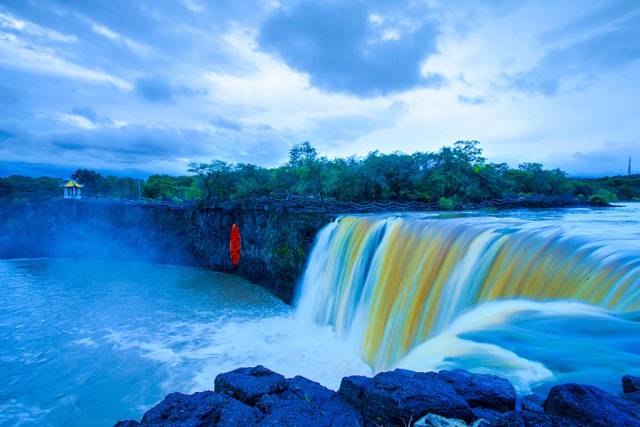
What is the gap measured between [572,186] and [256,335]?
34.3m

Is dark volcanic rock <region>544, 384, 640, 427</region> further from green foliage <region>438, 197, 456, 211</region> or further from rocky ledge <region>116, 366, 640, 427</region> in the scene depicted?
green foliage <region>438, 197, 456, 211</region>

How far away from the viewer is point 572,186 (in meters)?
33.5

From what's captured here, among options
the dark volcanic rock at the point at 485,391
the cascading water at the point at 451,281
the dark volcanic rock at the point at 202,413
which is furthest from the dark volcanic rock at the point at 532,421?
the dark volcanic rock at the point at 202,413

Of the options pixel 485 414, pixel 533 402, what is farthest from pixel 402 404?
pixel 533 402

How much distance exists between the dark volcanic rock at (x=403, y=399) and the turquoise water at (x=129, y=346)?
237 inches

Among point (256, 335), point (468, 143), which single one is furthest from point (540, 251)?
point (468, 143)

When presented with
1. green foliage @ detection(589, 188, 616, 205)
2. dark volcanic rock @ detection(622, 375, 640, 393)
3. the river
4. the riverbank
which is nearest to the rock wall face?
the riverbank

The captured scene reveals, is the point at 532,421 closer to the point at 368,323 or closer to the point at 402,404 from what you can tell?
the point at 402,404

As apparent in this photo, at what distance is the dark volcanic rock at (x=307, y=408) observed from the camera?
3254 millimetres

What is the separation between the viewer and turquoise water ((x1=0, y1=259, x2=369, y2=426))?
27.5 ft

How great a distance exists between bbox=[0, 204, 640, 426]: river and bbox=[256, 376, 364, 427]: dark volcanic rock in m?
1.82

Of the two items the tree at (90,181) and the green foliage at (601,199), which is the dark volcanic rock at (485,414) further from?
the tree at (90,181)

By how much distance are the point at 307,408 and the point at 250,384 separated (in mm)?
889

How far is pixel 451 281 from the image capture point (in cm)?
877
